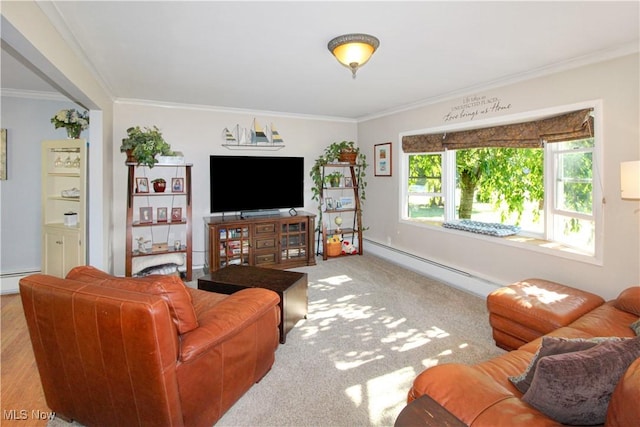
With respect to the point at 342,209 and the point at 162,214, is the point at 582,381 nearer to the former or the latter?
the point at 162,214

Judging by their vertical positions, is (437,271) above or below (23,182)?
below

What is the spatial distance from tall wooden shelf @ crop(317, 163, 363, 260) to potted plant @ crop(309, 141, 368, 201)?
0.06 meters

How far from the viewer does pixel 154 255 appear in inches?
171

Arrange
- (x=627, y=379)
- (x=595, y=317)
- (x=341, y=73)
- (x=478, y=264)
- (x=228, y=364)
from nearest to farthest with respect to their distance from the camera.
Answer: (x=627, y=379) → (x=228, y=364) → (x=595, y=317) → (x=341, y=73) → (x=478, y=264)

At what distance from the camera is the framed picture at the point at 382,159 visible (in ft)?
17.8

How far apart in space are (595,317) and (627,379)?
1.61 meters

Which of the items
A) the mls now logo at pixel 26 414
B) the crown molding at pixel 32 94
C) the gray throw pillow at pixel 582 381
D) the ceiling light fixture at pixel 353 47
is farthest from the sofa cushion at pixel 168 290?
the crown molding at pixel 32 94

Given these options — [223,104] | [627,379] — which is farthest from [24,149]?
[627,379]

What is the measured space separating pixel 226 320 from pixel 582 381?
1.58 metres

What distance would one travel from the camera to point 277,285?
2.89 m

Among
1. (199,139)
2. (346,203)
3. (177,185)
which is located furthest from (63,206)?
(346,203)

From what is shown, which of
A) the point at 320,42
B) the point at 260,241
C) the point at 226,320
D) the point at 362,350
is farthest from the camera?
the point at 260,241

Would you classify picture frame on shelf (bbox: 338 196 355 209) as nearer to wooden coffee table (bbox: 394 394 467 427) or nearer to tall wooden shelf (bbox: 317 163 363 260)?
tall wooden shelf (bbox: 317 163 363 260)

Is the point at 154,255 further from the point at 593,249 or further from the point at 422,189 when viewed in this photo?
the point at 593,249
